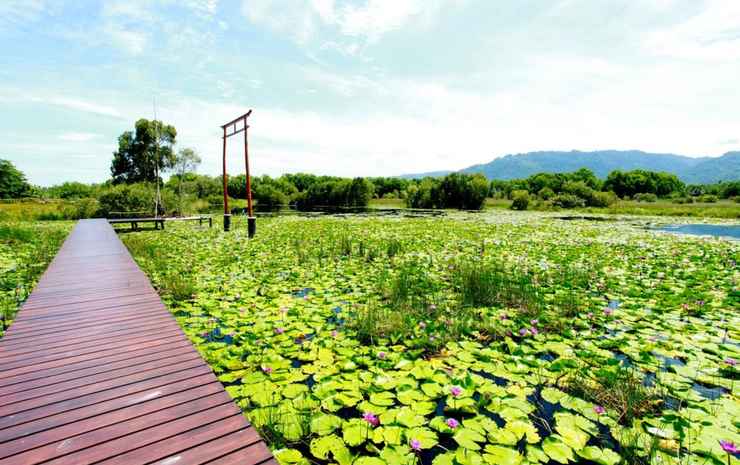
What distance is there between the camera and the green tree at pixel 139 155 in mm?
30203

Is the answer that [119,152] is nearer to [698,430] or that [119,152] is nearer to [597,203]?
[698,430]

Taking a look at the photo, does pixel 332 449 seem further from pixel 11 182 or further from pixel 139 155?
pixel 11 182

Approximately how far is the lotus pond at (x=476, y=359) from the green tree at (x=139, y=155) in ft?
93.6

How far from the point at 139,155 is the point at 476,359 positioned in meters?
35.7

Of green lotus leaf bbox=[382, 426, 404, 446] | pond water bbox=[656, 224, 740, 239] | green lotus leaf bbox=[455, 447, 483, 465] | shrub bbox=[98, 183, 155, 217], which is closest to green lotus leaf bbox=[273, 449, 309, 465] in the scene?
Answer: green lotus leaf bbox=[382, 426, 404, 446]

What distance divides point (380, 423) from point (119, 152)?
3690 cm

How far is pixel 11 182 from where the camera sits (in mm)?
54344

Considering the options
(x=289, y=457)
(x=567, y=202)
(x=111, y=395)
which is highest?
(x=567, y=202)

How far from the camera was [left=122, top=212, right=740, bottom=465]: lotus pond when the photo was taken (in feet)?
7.40

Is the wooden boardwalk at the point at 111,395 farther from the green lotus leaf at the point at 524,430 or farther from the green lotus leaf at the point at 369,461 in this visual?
the green lotus leaf at the point at 524,430

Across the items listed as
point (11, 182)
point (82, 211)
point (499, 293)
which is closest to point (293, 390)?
point (499, 293)

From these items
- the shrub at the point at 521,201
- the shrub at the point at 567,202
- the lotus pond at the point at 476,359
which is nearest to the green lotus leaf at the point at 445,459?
the lotus pond at the point at 476,359

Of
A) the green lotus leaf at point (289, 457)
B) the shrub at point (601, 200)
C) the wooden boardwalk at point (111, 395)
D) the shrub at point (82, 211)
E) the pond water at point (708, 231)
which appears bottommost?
the green lotus leaf at point (289, 457)

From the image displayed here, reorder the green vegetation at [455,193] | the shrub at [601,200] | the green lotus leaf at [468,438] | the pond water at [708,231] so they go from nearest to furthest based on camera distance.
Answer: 1. the green lotus leaf at [468,438]
2. the pond water at [708,231]
3. the shrub at [601,200]
4. the green vegetation at [455,193]
